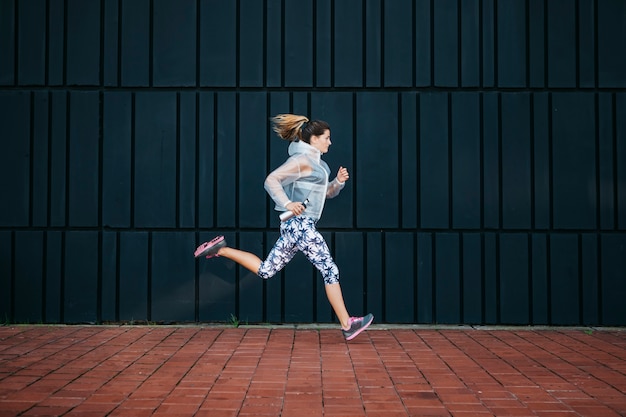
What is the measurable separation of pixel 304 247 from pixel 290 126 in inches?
45.1

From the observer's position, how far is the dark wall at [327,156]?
6512 millimetres

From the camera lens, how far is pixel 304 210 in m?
5.83

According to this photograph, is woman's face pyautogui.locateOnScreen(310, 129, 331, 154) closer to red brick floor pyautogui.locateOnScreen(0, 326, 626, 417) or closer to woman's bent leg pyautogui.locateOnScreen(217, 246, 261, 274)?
woman's bent leg pyautogui.locateOnScreen(217, 246, 261, 274)

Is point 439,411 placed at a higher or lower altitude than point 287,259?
lower

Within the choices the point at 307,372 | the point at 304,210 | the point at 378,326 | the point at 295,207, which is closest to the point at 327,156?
the point at 304,210

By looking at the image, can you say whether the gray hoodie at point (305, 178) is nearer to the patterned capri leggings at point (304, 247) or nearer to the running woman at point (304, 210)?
the running woman at point (304, 210)

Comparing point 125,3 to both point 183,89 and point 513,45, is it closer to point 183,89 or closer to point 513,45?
point 183,89

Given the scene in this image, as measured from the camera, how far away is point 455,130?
6.55m

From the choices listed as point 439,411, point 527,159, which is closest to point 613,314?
point 527,159

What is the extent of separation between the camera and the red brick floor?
3.69 meters

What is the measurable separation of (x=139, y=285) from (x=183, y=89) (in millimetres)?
1940

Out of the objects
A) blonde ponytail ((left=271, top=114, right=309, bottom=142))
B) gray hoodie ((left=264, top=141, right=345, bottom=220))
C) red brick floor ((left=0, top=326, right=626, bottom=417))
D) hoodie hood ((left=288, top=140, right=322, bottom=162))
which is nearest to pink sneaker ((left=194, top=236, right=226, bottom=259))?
gray hoodie ((left=264, top=141, right=345, bottom=220))

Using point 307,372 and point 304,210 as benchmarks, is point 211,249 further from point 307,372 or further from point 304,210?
point 307,372

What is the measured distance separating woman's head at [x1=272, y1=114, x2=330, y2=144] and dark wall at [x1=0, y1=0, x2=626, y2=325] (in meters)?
0.33
